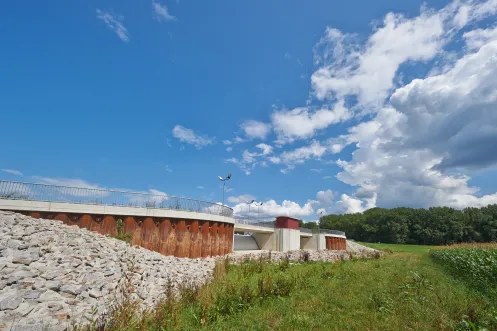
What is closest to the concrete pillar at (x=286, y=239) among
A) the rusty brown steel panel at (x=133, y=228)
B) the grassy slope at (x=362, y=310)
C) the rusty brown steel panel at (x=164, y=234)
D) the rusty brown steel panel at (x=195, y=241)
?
the rusty brown steel panel at (x=195, y=241)

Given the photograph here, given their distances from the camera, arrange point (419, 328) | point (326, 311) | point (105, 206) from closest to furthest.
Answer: point (419, 328) → point (326, 311) → point (105, 206)

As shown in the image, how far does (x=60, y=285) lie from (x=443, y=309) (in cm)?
1339

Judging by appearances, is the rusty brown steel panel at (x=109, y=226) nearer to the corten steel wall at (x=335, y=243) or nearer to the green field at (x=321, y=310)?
the green field at (x=321, y=310)

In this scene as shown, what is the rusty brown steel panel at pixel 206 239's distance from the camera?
A: 86.1ft

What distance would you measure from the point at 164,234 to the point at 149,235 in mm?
1293

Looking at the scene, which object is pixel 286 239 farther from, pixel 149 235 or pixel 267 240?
pixel 149 235

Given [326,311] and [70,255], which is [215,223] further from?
[326,311]

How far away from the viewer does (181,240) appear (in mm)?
24422

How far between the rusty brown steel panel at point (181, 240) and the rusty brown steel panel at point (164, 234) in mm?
779

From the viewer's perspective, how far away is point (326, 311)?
8859mm

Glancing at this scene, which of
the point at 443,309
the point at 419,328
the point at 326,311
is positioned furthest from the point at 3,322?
the point at 443,309

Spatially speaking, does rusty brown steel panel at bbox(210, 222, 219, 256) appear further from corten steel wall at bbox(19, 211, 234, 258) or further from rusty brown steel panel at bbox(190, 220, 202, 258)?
rusty brown steel panel at bbox(190, 220, 202, 258)

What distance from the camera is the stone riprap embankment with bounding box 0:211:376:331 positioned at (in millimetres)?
9055

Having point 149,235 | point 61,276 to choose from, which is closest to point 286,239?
point 149,235
